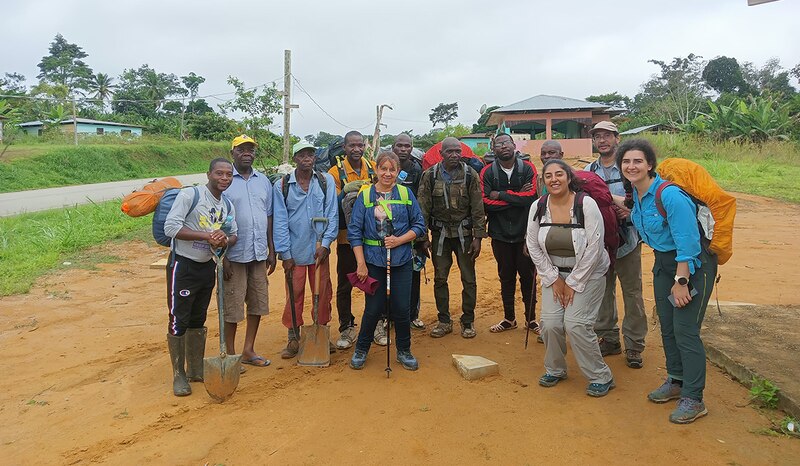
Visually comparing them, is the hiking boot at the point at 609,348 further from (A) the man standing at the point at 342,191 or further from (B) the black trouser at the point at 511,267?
(A) the man standing at the point at 342,191

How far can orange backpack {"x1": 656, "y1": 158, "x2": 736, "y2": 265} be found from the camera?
347 cm

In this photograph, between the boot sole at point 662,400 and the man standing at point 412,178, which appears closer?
the boot sole at point 662,400

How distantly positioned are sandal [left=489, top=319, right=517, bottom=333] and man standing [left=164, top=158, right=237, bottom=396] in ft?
8.96

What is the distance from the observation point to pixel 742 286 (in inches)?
282

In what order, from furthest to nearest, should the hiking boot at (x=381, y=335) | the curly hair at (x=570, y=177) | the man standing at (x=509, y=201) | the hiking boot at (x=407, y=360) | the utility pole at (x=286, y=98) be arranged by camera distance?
the utility pole at (x=286, y=98) < the hiking boot at (x=381, y=335) < the man standing at (x=509, y=201) < the hiking boot at (x=407, y=360) < the curly hair at (x=570, y=177)

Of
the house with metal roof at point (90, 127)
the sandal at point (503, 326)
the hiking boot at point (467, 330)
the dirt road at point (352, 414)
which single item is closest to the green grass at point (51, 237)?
the dirt road at point (352, 414)

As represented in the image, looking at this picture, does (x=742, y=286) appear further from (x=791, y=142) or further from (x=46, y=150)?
(x=46, y=150)

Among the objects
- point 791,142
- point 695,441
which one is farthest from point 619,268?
point 791,142

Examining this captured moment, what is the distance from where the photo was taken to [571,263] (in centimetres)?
407

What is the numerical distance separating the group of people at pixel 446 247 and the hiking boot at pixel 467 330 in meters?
0.11

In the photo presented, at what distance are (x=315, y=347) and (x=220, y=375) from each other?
956 millimetres

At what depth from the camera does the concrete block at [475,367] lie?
4.43 meters

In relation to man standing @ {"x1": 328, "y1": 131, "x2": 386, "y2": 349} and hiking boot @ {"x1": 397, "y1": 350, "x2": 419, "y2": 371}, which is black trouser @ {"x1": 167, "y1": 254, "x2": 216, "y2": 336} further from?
hiking boot @ {"x1": 397, "y1": 350, "x2": 419, "y2": 371}

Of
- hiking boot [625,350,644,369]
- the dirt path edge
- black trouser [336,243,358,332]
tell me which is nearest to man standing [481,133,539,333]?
hiking boot [625,350,644,369]
